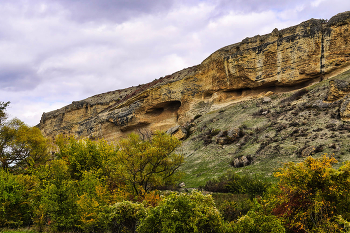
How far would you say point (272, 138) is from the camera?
79.0 ft

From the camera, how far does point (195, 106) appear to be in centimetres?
4506

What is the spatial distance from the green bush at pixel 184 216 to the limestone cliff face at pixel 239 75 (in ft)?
109

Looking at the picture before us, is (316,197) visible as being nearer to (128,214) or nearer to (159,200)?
(128,214)

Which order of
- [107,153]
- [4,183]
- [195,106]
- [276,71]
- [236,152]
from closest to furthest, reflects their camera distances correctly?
[4,183] → [107,153] → [236,152] → [276,71] → [195,106]

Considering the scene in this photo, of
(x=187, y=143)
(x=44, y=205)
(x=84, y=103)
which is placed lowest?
(x=187, y=143)

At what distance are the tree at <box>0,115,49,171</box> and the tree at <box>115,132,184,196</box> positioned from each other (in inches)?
551

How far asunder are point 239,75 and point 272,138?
60.5 ft

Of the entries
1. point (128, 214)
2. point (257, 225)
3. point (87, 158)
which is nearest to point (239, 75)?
point (87, 158)

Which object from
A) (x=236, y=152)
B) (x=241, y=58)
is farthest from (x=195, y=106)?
(x=236, y=152)

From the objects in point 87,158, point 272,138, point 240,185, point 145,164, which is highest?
point 145,164

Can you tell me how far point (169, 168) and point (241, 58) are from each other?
29320 mm

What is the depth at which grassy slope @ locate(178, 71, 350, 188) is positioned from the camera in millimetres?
19608

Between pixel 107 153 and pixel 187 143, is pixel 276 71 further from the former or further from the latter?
pixel 107 153

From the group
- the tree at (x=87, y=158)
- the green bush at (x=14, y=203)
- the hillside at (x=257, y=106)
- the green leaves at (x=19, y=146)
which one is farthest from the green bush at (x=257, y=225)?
the green leaves at (x=19, y=146)
